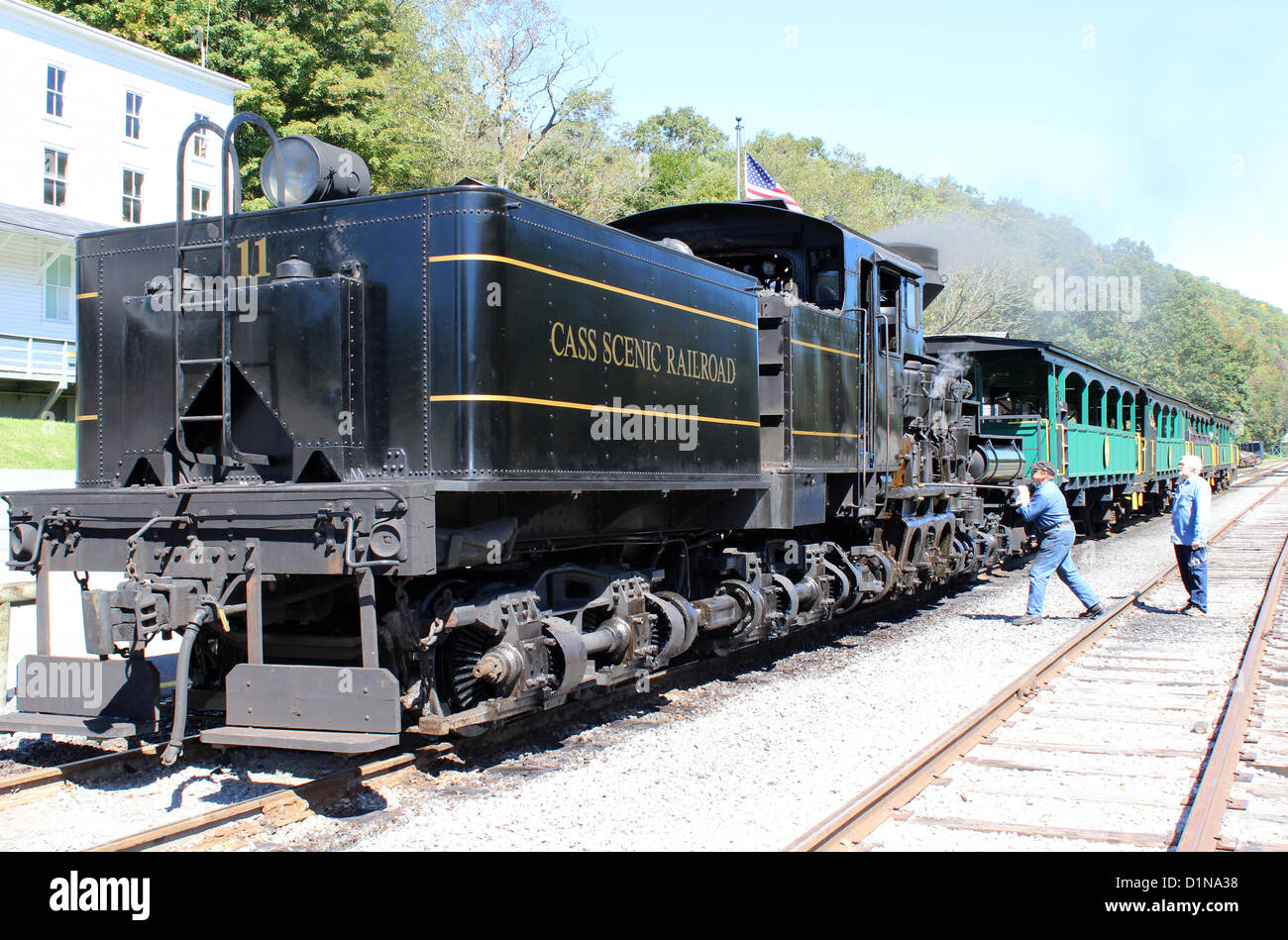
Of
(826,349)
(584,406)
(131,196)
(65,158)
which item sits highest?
(65,158)

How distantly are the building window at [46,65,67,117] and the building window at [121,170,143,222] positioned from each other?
227 centimetres

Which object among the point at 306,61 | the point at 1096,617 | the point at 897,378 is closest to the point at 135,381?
the point at 897,378

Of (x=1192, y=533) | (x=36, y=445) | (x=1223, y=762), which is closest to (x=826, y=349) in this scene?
(x=1223, y=762)

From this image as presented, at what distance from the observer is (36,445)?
67.4 ft

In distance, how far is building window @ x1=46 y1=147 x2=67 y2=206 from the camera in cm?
2784

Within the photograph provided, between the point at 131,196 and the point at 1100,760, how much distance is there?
30.7m

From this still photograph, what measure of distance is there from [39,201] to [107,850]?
28534 millimetres

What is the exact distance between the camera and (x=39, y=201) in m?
27.7

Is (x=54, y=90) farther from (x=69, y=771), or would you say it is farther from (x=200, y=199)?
(x=69, y=771)

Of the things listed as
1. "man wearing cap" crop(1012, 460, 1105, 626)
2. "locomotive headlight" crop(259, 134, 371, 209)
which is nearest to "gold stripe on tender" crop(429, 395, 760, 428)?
"locomotive headlight" crop(259, 134, 371, 209)

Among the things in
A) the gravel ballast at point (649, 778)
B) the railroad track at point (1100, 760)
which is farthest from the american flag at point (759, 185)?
the gravel ballast at point (649, 778)

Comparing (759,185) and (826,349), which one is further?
(759,185)

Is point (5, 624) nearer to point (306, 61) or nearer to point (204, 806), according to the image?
point (204, 806)

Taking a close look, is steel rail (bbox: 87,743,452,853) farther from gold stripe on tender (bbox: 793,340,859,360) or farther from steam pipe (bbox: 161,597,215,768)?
gold stripe on tender (bbox: 793,340,859,360)
